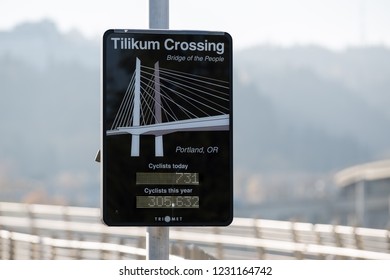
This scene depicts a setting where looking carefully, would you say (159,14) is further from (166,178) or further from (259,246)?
(259,246)

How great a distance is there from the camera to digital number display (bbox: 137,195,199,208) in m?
7.79

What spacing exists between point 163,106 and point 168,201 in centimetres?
61

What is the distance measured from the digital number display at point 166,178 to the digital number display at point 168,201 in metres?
0.10

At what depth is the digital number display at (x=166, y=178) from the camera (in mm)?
7770

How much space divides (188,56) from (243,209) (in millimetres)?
89928

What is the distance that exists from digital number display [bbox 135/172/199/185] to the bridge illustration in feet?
0.44

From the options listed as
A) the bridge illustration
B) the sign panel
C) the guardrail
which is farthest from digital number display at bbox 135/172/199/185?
the guardrail

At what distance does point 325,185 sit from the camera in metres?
180

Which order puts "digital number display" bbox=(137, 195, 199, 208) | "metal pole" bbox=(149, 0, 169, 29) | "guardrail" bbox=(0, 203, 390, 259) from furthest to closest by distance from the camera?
1. "guardrail" bbox=(0, 203, 390, 259)
2. "digital number display" bbox=(137, 195, 199, 208)
3. "metal pole" bbox=(149, 0, 169, 29)

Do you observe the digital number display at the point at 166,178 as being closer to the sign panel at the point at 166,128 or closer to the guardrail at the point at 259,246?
the sign panel at the point at 166,128

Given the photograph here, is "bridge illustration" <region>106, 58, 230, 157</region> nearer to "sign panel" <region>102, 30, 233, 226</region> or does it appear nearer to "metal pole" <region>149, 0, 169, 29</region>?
"sign panel" <region>102, 30, 233, 226</region>
